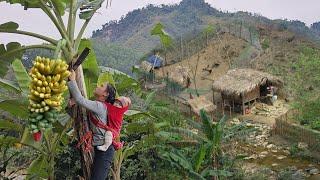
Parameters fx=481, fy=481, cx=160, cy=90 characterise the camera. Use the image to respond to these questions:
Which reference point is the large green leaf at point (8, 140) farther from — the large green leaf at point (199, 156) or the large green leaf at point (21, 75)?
the large green leaf at point (199, 156)

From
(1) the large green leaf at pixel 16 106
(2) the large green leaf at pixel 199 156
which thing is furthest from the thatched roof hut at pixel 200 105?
(1) the large green leaf at pixel 16 106

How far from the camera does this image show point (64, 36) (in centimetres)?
263

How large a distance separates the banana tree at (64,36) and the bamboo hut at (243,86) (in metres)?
8.99

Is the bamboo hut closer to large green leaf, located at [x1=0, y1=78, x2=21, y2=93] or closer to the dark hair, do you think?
large green leaf, located at [x1=0, y1=78, x2=21, y2=93]

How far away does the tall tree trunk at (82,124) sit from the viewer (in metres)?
2.51

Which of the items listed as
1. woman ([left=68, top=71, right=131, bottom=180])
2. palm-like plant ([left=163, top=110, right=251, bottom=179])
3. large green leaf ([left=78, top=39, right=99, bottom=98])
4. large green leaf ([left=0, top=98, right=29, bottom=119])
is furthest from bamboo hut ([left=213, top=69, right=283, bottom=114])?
woman ([left=68, top=71, right=131, bottom=180])

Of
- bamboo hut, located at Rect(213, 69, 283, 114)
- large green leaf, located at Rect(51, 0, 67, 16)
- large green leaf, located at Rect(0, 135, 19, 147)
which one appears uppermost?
large green leaf, located at Rect(51, 0, 67, 16)

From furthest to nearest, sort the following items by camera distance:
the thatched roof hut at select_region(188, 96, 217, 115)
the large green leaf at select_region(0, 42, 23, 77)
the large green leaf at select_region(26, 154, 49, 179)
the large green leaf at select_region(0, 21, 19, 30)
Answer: the thatched roof hut at select_region(188, 96, 217, 115) < the large green leaf at select_region(26, 154, 49, 179) < the large green leaf at select_region(0, 42, 23, 77) < the large green leaf at select_region(0, 21, 19, 30)

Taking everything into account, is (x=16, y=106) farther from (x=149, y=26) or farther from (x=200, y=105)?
(x=149, y=26)

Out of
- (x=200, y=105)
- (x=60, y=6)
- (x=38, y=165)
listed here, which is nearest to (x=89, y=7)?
(x=60, y=6)

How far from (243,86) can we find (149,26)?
21266 mm

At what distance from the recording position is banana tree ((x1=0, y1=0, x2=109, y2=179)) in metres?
2.53

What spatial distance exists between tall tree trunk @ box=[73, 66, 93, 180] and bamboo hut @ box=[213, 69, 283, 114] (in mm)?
9358

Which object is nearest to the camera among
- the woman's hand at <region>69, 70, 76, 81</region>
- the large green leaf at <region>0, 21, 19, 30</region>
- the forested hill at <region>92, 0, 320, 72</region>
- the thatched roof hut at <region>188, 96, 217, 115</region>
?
the woman's hand at <region>69, 70, 76, 81</region>
